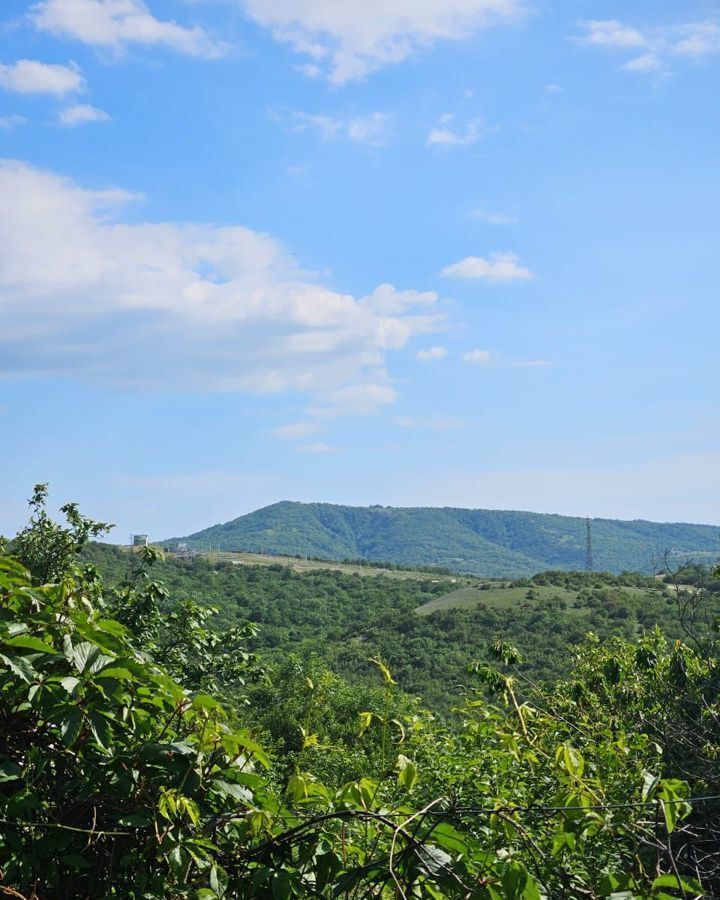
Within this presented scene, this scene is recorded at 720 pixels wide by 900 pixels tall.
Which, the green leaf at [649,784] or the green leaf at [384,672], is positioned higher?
the green leaf at [384,672]

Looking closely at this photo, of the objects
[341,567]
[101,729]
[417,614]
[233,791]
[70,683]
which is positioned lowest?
[417,614]

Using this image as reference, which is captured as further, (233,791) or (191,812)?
(233,791)

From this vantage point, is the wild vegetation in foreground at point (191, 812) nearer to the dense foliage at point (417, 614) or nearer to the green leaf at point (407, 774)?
the green leaf at point (407, 774)

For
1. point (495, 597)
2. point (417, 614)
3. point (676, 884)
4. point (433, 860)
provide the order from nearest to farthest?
1. point (676, 884)
2. point (433, 860)
3. point (417, 614)
4. point (495, 597)

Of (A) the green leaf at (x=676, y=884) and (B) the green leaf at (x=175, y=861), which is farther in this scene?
(B) the green leaf at (x=175, y=861)

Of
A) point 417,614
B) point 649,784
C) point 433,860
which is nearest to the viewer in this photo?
point 433,860

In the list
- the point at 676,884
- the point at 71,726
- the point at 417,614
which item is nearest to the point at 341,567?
the point at 417,614

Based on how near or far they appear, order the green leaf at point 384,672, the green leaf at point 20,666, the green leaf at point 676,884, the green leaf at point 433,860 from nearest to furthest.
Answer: the green leaf at point 676,884 → the green leaf at point 433,860 → the green leaf at point 20,666 → the green leaf at point 384,672

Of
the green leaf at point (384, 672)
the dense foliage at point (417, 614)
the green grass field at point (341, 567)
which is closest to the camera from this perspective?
the green leaf at point (384, 672)

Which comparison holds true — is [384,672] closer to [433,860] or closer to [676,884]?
[433,860]

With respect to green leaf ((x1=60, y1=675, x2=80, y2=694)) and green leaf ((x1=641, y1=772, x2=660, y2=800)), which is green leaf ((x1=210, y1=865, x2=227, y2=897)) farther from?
green leaf ((x1=641, y1=772, x2=660, y2=800))

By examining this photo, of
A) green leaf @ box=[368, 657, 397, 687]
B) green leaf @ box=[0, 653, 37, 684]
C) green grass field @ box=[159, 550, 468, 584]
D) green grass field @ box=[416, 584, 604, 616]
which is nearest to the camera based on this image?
green leaf @ box=[0, 653, 37, 684]

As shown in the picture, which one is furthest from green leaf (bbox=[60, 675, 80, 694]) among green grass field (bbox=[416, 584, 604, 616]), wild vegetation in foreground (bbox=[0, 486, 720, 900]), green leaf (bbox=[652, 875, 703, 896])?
green grass field (bbox=[416, 584, 604, 616])

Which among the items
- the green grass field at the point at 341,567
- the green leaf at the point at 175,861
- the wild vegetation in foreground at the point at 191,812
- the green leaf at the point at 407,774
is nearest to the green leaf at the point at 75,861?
the wild vegetation in foreground at the point at 191,812
